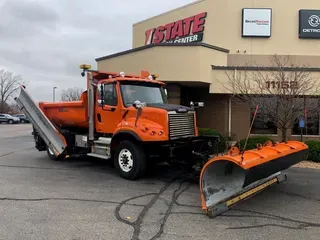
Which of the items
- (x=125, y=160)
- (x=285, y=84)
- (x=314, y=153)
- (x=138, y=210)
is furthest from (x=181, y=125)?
(x=314, y=153)

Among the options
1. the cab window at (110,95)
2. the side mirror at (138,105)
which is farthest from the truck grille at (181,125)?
the cab window at (110,95)

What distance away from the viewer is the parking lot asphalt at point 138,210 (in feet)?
16.1

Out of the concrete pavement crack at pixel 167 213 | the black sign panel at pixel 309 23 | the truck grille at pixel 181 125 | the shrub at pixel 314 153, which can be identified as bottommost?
the concrete pavement crack at pixel 167 213

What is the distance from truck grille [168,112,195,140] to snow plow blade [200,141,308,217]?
77.5 inches

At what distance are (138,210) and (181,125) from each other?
298cm

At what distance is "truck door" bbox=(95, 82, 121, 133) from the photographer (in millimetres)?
9016

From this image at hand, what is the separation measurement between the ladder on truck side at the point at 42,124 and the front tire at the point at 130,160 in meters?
2.66

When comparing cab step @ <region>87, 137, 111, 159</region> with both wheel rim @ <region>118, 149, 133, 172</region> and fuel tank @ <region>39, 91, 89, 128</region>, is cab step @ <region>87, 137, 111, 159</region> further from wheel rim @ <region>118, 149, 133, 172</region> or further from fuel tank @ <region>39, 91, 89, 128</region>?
fuel tank @ <region>39, 91, 89, 128</region>

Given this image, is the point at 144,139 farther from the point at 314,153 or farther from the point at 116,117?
the point at 314,153

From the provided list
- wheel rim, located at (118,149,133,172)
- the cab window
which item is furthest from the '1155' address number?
wheel rim, located at (118,149,133,172)

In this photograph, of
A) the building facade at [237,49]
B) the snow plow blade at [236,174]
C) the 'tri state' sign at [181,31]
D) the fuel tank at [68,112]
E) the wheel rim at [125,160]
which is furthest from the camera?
the 'tri state' sign at [181,31]

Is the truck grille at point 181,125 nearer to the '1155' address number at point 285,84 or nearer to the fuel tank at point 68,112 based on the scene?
the fuel tank at point 68,112

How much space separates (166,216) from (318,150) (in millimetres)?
8156

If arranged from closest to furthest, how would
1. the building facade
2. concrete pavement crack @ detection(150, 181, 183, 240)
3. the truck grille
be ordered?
concrete pavement crack @ detection(150, 181, 183, 240) → the truck grille → the building facade
